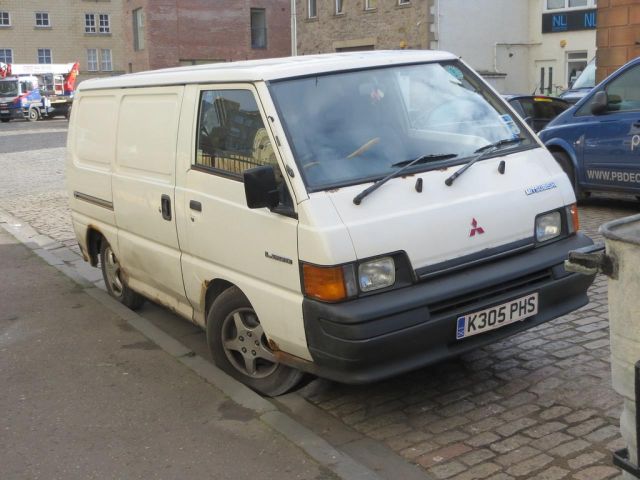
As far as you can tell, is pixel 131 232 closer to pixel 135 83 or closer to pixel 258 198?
pixel 135 83

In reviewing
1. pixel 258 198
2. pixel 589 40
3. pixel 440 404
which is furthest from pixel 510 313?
pixel 589 40

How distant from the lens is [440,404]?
494 centimetres

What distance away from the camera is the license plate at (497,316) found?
4574 millimetres

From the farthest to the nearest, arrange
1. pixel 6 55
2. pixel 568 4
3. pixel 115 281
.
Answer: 1. pixel 6 55
2. pixel 568 4
3. pixel 115 281

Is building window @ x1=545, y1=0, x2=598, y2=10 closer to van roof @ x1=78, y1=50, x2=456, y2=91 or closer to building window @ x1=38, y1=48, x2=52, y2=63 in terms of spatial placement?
van roof @ x1=78, y1=50, x2=456, y2=91

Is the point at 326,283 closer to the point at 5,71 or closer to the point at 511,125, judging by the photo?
the point at 511,125

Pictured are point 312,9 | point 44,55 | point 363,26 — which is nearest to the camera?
point 363,26

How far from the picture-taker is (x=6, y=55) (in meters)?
69.1

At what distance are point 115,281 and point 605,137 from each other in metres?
6.14

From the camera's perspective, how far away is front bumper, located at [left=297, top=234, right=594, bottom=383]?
4277 millimetres

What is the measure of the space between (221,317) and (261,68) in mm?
1538

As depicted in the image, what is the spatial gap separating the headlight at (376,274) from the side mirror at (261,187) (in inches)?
24.3

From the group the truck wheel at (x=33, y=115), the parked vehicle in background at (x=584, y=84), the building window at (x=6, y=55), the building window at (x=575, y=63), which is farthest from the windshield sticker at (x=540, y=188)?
the building window at (x=6, y=55)

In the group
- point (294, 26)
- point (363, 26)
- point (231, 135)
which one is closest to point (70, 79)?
point (294, 26)
